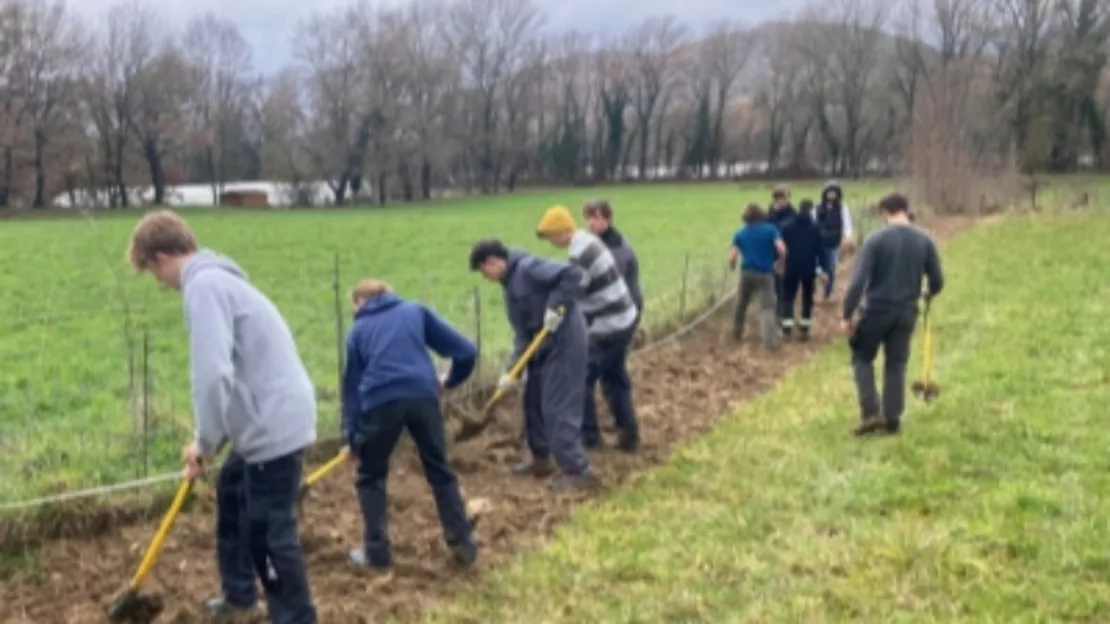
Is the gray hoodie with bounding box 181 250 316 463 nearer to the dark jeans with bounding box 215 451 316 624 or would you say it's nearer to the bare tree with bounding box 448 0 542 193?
the dark jeans with bounding box 215 451 316 624

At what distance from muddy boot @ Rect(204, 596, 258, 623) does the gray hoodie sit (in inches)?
39.3

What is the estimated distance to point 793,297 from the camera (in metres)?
13.3

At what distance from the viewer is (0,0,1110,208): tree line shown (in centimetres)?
6388

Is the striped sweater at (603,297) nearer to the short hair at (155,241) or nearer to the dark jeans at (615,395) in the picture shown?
the dark jeans at (615,395)

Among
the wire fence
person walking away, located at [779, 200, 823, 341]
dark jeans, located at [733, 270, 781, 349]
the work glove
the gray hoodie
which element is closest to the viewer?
the gray hoodie

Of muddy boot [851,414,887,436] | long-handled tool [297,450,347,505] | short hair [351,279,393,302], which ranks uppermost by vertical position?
short hair [351,279,393,302]

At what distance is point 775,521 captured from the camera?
6.50m

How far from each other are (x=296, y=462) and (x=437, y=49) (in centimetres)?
8215

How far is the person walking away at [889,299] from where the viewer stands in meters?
8.10

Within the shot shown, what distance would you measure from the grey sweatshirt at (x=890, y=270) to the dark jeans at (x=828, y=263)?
285 inches

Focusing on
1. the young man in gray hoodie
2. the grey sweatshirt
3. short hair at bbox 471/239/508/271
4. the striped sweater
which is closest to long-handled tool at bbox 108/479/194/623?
the young man in gray hoodie

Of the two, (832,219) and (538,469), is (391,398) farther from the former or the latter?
(832,219)

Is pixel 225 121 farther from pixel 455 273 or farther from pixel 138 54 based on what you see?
pixel 455 273

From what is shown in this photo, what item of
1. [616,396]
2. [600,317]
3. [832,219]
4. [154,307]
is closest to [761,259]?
[832,219]
